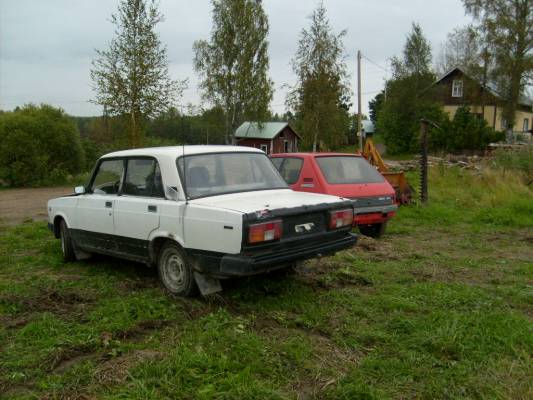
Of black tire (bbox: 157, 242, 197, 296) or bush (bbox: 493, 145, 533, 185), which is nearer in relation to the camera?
black tire (bbox: 157, 242, 197, 296)

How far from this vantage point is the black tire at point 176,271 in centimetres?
503

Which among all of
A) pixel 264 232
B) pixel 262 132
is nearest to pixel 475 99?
pixel 262 132

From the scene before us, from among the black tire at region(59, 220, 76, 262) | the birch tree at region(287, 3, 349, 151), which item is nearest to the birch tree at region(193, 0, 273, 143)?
the birch tree at region(287, 3, 349, 151)

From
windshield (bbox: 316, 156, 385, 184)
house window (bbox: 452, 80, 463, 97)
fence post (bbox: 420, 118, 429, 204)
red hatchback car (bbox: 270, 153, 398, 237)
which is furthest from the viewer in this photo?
house window (bbox: 452, 80, 463, 97)

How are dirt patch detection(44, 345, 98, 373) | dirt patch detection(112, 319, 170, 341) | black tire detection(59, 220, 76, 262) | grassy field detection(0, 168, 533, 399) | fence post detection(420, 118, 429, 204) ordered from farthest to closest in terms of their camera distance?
fence post detection(420, 118, 429, 204) < black tire detection(59, 220, 76, 262) < dirt patch detection(112, 319, 170, 341) < dirt patch detection(44, 345, 98, 373) < grassy field detection(0, 168, 533, 399)

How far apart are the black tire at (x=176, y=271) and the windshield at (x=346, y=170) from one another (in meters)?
3.70

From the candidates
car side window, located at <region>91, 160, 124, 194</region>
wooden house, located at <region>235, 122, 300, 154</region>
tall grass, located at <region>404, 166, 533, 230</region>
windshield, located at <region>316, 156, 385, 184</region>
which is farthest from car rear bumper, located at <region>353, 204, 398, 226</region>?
wooden house, located at <region>235, 122, 300, 154</region>

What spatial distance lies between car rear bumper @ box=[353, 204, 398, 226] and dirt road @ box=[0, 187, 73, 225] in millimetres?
7576

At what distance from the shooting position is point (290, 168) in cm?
872

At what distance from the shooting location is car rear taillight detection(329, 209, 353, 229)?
5188 mm

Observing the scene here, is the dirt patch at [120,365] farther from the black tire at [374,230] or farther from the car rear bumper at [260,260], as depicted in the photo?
the black tire at [374,230]

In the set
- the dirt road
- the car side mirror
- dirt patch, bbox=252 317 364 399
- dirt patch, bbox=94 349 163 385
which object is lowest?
the dirt road

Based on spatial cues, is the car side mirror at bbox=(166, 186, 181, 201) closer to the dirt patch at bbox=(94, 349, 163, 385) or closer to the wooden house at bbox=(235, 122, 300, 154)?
the dirt patch at bbox=(94, 349, 163, 385)

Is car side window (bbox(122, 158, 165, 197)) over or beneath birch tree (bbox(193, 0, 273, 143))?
beneath
